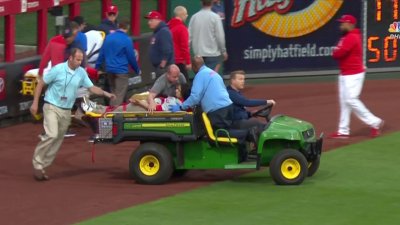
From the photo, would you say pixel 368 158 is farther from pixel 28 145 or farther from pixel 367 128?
pixel 28 145

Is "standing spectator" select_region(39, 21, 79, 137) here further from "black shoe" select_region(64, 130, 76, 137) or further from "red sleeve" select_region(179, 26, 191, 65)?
"red sleeve" select_region(179, 26, 191, 65)

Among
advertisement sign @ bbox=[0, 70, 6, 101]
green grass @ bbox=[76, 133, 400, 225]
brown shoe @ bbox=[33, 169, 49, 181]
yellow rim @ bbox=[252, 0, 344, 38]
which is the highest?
yellow rim @ bbox=[252, 0, 344, 38]

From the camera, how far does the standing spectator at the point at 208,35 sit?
17297mm

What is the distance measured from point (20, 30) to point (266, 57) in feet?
17.6

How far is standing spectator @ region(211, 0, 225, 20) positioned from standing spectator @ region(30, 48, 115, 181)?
6.92 meters

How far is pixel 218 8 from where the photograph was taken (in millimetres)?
20000

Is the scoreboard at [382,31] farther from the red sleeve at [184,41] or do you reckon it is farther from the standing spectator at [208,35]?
the red sleeve at [184,41]

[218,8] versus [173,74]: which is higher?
[218,8]

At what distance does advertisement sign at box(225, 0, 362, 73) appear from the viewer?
2062 cm

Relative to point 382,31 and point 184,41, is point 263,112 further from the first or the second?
point 382,31

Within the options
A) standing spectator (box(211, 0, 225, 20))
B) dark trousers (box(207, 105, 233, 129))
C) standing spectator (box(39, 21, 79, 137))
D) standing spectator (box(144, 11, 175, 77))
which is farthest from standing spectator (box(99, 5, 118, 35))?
dark trousers (box(207, 105, 233, 129))

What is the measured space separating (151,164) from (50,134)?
49.4 inches

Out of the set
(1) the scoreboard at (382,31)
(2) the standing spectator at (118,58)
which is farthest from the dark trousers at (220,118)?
(1) the scoreboard at (382,31)

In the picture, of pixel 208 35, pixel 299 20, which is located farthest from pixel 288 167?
pixel 299 20
